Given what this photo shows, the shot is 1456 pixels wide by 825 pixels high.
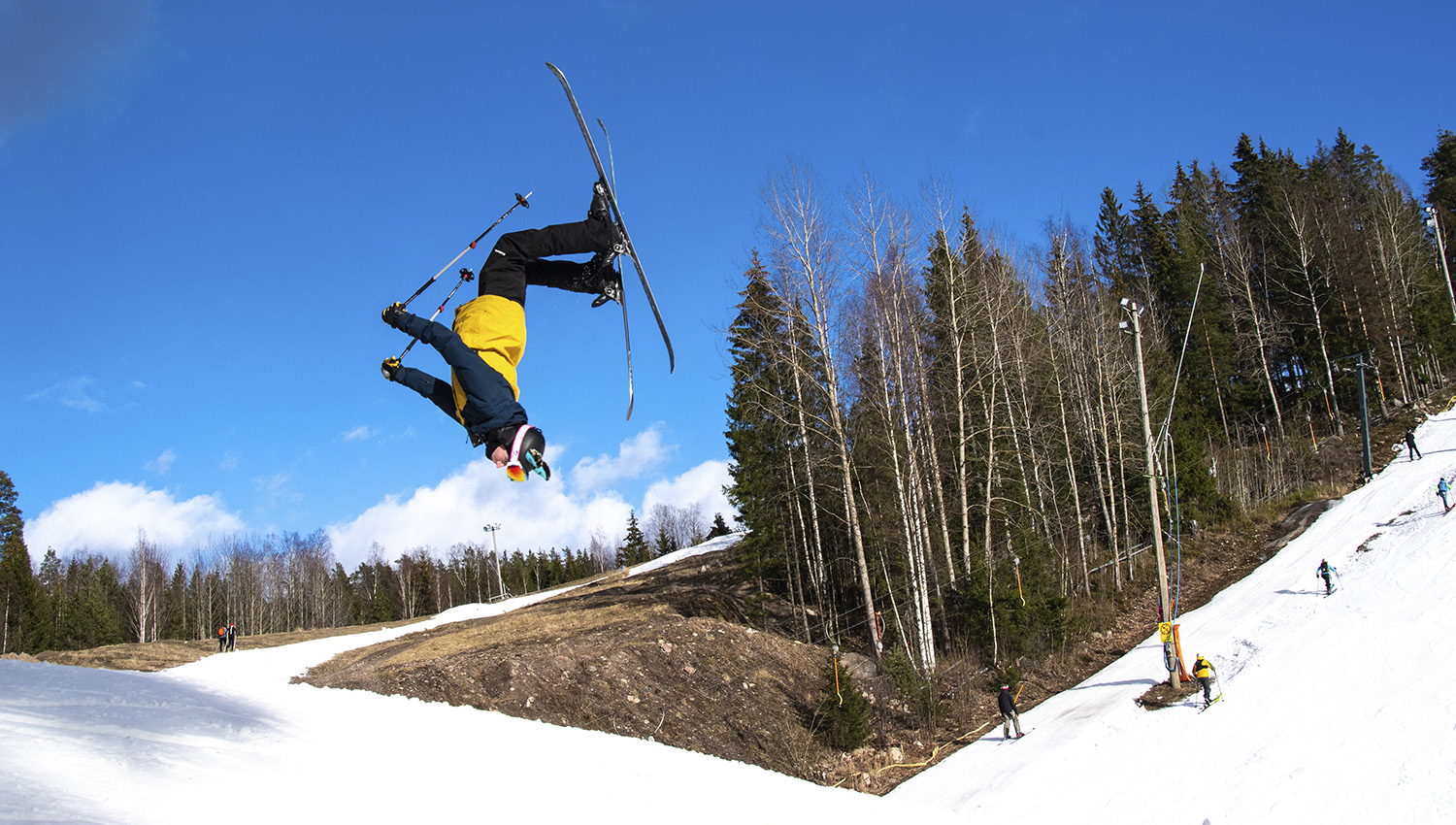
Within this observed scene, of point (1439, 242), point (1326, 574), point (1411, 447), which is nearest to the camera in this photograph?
point (1326, 574)

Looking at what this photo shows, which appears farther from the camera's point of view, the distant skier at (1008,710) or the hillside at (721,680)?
the hillside at (721,680)

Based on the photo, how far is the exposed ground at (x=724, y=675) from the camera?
1725 cm

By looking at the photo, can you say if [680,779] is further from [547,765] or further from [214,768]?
[214,768]

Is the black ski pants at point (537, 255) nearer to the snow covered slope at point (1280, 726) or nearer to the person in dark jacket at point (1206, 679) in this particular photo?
the snow covered slope at point (1280, 726)

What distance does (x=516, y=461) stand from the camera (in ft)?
18.9

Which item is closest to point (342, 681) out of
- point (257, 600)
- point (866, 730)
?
point (866, 730)

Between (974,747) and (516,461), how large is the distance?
15.5 meters

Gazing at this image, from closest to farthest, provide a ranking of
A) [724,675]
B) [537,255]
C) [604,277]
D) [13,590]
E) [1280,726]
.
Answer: [537,255] → [604,277] → [1280,726] → [724,675] → [13,590]

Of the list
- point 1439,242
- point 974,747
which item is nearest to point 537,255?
point 974,747

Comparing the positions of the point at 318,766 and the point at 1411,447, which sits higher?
the point at 1411,447

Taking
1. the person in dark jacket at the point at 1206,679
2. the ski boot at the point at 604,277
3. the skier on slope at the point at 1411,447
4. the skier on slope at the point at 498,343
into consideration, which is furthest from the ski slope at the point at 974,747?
the skier on slope at the point at 1411,447

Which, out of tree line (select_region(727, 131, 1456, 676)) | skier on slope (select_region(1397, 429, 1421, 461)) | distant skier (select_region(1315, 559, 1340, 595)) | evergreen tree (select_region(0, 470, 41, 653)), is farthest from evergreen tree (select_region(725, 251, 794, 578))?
evergreen tree (select_region(0, 470, 41, 653))

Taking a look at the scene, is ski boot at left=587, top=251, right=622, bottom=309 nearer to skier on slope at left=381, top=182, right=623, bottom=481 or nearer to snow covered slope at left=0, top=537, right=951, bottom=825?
skier on slope at left=381, top=182, right=623, bottom=481

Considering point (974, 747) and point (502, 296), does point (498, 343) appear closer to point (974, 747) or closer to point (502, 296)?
point (502, 296)
